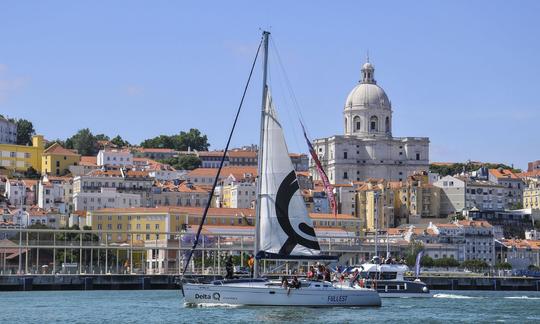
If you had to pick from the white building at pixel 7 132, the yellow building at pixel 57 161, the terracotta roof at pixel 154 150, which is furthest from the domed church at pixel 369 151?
the white building at pixel 7 132

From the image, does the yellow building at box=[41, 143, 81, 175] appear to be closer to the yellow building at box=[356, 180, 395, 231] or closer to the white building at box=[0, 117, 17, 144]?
the white building at box=[0, 117, 17, 144]

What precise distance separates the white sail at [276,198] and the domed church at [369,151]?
113365mm

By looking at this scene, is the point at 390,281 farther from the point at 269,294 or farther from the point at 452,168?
the point at 452,168

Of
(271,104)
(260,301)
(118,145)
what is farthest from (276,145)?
(118,145)

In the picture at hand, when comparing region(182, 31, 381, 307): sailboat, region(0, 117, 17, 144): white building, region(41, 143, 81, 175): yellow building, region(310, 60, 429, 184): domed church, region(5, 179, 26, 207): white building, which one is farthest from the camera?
region(0, 117, 17, 144): white building

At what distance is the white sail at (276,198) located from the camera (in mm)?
43625

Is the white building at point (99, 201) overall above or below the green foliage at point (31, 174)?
below

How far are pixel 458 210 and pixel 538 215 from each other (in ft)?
29.8

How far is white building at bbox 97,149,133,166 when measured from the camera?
522ft

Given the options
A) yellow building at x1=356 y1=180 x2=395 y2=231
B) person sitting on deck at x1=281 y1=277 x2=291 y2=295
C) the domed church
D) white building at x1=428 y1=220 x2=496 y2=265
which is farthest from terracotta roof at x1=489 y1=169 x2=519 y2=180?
person sitting on deck at x1=281 y1=277 x2=291 y2=295

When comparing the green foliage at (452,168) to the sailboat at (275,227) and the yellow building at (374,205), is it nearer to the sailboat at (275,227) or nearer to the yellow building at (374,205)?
the yellow building at (374,205)

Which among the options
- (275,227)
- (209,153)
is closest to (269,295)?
(275,227)

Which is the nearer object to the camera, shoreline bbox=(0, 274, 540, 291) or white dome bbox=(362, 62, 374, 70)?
shoreline bbox=(0, 274, 540, 291)

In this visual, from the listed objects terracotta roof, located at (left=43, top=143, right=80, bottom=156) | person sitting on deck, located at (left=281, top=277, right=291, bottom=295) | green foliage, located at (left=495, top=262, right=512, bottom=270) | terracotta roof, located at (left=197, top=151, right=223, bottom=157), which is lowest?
person sitting on deck, located at (left=281, top=277, right=291, bottom=295)
